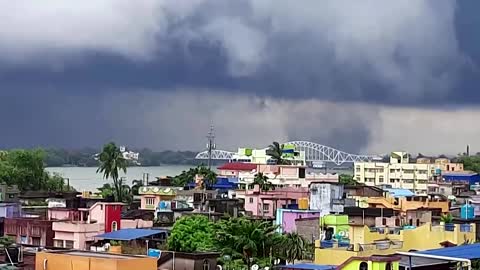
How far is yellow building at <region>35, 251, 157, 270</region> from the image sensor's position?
24.0 meters

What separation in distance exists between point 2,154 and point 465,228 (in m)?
77.4

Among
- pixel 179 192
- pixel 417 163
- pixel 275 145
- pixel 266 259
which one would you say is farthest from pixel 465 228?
pixel 417 163

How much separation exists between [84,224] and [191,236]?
268 inches

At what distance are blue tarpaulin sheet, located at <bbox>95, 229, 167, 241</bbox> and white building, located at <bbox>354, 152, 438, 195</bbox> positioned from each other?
73912 mm

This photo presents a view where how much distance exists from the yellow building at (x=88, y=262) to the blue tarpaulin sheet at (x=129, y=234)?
15006mm

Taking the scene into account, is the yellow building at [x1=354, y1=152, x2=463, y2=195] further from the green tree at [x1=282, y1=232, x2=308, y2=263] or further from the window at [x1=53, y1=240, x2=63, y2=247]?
the green tree at [x1=282, y1=232, x2=308, y2=263]

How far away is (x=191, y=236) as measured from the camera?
4100cm

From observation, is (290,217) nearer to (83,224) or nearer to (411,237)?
(411,237)

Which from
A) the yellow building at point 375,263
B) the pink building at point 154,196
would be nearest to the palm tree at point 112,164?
the pink building at point 154,196

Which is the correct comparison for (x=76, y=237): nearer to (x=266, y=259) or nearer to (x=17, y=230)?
(x=17, y=230)

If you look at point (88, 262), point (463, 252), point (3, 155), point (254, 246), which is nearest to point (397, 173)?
point (3, 155)

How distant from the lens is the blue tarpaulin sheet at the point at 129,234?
41438 millimetres

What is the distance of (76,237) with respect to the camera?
44594 millimetres

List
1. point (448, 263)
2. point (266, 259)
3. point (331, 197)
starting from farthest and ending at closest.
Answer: point (331, 197), point (266, 259), point (448, 263)
